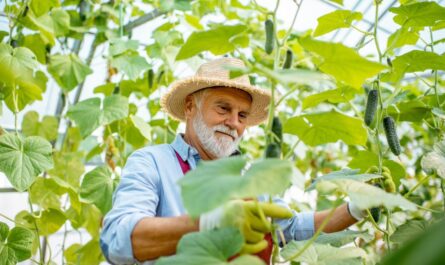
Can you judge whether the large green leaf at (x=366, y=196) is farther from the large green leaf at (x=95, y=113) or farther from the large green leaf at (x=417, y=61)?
the large green leaf at (x=95, y=113)

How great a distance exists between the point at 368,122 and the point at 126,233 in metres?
0.80

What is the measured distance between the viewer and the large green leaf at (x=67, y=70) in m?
2.61

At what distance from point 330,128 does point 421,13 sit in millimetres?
571

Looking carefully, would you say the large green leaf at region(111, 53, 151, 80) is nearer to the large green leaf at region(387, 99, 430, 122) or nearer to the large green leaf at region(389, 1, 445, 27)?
the large green leaf at region(387, 99, 430, 122)

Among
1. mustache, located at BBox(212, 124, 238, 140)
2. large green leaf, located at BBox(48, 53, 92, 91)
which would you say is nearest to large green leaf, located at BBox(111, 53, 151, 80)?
large green leaf, located at BBox(48, 53, 92, 91)

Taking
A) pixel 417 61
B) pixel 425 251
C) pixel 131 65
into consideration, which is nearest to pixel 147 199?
pixel 417 61

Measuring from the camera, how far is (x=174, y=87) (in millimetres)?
2012

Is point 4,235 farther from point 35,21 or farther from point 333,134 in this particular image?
point 333,134

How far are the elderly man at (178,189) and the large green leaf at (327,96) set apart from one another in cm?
37

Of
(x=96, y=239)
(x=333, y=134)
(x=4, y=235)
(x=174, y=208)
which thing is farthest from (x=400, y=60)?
(x=96, y=239)

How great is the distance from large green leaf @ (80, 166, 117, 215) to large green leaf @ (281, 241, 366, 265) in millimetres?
1257

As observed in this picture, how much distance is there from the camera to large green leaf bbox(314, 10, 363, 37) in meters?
1.47

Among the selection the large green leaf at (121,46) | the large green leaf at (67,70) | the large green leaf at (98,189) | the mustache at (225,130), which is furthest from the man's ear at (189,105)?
the large green leaf at (67,70)

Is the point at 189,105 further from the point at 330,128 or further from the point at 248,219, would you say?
the point at 248,219
